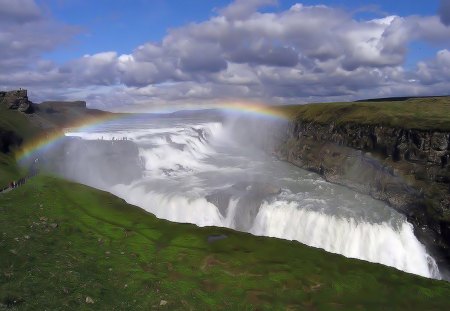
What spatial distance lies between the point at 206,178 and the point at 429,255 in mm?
34788

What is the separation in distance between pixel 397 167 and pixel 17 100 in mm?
94353

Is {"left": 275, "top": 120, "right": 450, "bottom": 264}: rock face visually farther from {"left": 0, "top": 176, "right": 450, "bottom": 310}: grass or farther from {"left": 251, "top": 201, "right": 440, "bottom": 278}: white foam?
{"left": 0, "top": 176, "right": 450, "bottom": 310}: grass

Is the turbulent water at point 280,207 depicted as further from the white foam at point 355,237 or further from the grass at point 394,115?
the grass at point 394,115

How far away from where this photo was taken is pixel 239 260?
107ft

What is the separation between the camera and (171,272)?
29.7 metres

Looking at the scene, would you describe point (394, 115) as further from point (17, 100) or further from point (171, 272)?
point (17, 100)

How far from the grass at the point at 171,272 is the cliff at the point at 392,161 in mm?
18437

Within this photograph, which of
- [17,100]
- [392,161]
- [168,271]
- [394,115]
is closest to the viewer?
[168,271]

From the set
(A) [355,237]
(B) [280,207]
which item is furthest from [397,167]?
(B) [280,207]

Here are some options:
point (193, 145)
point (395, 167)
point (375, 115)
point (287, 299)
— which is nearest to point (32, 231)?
point (287, 299)

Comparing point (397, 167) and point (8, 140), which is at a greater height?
point (8, 140)

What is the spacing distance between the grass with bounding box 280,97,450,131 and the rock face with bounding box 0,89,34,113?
73304 mm

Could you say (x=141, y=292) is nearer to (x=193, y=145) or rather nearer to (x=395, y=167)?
(x=395, y=167)

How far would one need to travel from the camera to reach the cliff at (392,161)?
47.1m
